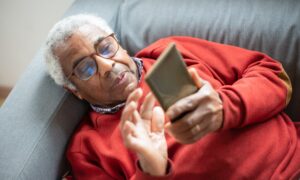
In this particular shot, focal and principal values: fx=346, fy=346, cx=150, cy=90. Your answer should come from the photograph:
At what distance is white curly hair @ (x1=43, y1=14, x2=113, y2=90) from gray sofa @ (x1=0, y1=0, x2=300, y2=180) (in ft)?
0.27

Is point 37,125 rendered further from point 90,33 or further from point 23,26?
point 23,26

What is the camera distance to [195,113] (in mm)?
852

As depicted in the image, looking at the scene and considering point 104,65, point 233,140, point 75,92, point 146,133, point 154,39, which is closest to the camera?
point 146,133

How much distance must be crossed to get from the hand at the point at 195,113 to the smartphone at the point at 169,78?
0.07 ft

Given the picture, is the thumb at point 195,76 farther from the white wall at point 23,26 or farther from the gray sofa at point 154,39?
the white wall at point 23,26

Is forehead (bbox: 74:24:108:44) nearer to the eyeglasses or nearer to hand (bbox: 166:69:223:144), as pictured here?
the eyeglasses

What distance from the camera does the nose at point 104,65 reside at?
3.72ft

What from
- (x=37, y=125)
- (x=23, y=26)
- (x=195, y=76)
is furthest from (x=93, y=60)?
(x=23, y=26)

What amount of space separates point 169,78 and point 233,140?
36 centimetres

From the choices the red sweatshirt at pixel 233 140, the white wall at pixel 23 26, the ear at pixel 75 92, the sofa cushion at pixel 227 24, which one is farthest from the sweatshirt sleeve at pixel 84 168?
the white wall at pixel 23 26

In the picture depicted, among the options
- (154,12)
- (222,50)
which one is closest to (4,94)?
(154,12)

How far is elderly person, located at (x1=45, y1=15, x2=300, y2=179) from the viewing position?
0.88 metres

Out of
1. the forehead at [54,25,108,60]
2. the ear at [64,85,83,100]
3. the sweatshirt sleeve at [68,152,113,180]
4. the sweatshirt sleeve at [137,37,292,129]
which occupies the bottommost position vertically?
the sweatshirt sleeve at [68,152,113,180]

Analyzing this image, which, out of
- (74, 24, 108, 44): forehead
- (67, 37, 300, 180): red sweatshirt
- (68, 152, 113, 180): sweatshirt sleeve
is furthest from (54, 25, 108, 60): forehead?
(68, 152, 113, 180): sweatshirt sleeve
